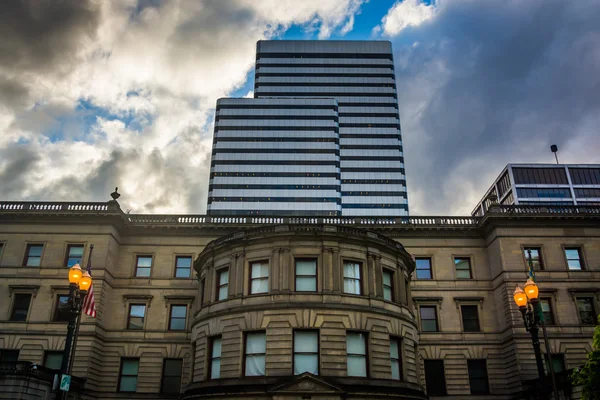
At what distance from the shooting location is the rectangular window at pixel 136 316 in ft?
129

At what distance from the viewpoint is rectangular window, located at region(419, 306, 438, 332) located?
39.5 metres

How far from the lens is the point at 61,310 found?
1487 inches

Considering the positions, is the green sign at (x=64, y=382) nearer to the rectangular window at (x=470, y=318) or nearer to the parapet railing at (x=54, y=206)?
the parapet railing at (x=54, y=206)

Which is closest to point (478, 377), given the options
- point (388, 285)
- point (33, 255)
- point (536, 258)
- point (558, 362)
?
point (558, 362)

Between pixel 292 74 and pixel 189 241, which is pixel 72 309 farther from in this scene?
pixel 292 74

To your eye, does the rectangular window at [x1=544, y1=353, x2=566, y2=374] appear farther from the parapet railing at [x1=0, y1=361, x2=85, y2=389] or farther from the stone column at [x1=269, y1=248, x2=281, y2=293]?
the parapet railing at [x1=0, y1=361, x2=85, y2=389]

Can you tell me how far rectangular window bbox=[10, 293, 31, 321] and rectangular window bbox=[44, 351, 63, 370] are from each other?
337 centimetres

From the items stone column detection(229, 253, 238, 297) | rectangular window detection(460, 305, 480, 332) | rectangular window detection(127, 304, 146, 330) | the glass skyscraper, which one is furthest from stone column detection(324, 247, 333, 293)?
the glass skyscraper

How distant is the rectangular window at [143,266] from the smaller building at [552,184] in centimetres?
9442

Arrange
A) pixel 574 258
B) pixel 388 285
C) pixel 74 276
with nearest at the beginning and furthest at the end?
1. pixel 74 276
2. pixel 388 285
3. pixel 574 258

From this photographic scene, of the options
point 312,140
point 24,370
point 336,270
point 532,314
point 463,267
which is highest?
point 312,140

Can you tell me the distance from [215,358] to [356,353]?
8.21m

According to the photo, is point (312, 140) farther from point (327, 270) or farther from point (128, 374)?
point (327, 270)

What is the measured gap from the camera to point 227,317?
29.9 meters
